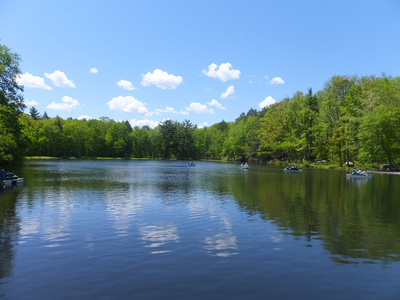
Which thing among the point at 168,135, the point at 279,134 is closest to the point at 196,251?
the point at 279,134

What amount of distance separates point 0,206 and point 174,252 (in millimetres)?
15316

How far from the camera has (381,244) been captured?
13.3 m

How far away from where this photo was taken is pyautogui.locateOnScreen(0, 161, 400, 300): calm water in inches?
342

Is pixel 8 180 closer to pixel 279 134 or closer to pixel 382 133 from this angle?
pixel 382 133

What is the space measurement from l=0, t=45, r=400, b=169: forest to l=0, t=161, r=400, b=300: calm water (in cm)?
3607

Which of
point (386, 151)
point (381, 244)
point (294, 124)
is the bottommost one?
point (381, 244)

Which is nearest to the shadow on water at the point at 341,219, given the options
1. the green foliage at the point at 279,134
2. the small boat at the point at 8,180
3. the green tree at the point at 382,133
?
the small boat at the point at 8,180

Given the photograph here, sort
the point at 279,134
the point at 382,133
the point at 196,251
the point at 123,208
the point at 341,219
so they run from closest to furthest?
1. the point at 196,251
2. the point at 341,219
3. the point at 123,208
4. the point at 382,133
5. the point at 279,134

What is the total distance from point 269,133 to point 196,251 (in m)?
96.1

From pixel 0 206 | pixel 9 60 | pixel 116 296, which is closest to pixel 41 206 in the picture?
pixel 0 206

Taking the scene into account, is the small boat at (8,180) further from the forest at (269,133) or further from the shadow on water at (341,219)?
the shadow on water at (341,219)

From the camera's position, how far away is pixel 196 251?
11977 millimetres

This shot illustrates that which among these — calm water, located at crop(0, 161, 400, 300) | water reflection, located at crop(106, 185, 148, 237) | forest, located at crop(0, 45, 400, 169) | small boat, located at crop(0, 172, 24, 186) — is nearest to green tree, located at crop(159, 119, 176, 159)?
forest, located at crop(0, 45, 400, 169)

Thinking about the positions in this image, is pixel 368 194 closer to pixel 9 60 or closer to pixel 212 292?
pixel 212 292
